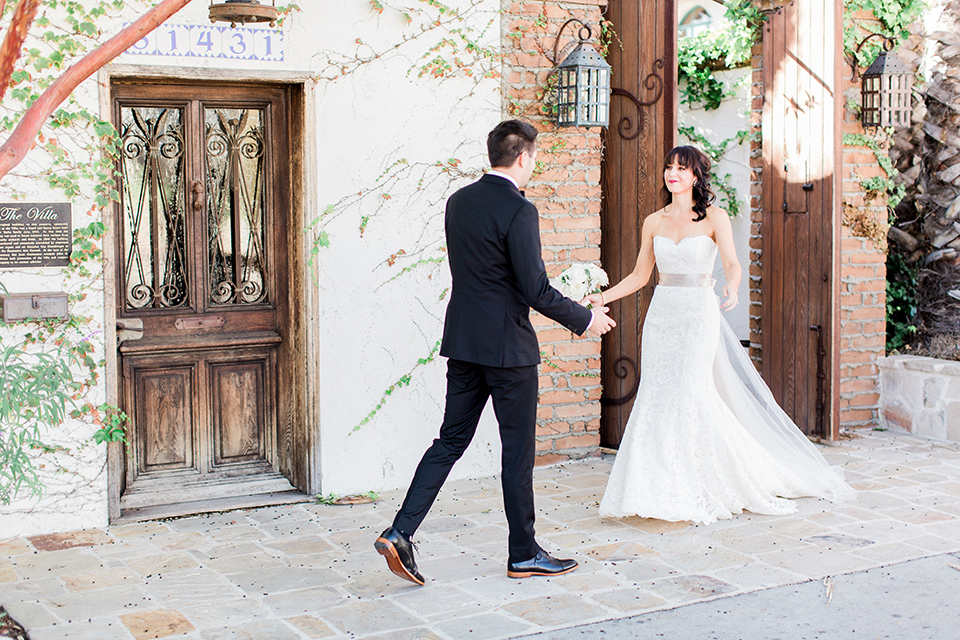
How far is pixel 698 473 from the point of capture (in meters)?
5.48

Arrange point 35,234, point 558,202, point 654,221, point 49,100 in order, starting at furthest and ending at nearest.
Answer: point 558,202, point 654,221, point 35,234, point 49,100

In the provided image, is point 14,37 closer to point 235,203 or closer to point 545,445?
point 235,203

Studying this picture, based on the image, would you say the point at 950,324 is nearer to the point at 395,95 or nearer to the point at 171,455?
the point at 395,95

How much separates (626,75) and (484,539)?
323 cm

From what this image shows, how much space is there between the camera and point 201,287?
5.76m

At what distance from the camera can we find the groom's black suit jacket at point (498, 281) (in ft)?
13.9

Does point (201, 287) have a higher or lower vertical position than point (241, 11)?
lower

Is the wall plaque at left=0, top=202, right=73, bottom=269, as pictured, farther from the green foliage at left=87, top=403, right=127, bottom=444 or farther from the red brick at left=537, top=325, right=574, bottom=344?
the red brick at left=537, top=325, right=574, bottom=344

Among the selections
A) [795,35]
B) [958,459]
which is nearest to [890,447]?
[958,459]

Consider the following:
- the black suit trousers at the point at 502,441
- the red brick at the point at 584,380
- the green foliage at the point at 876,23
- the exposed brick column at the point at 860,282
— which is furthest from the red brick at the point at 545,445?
the green foliage at the point at 876,23

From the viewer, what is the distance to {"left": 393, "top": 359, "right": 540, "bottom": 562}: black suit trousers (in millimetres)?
4383

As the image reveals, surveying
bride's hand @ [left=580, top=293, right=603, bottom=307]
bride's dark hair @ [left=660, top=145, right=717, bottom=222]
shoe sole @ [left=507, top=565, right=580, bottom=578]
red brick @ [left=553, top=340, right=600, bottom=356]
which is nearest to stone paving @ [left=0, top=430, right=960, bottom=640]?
shoe sole @ [left=507, top=565, right=580, bottom=578]

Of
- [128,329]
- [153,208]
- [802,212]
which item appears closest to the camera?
[128,329]

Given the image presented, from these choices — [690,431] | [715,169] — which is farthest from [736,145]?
[690,431]
